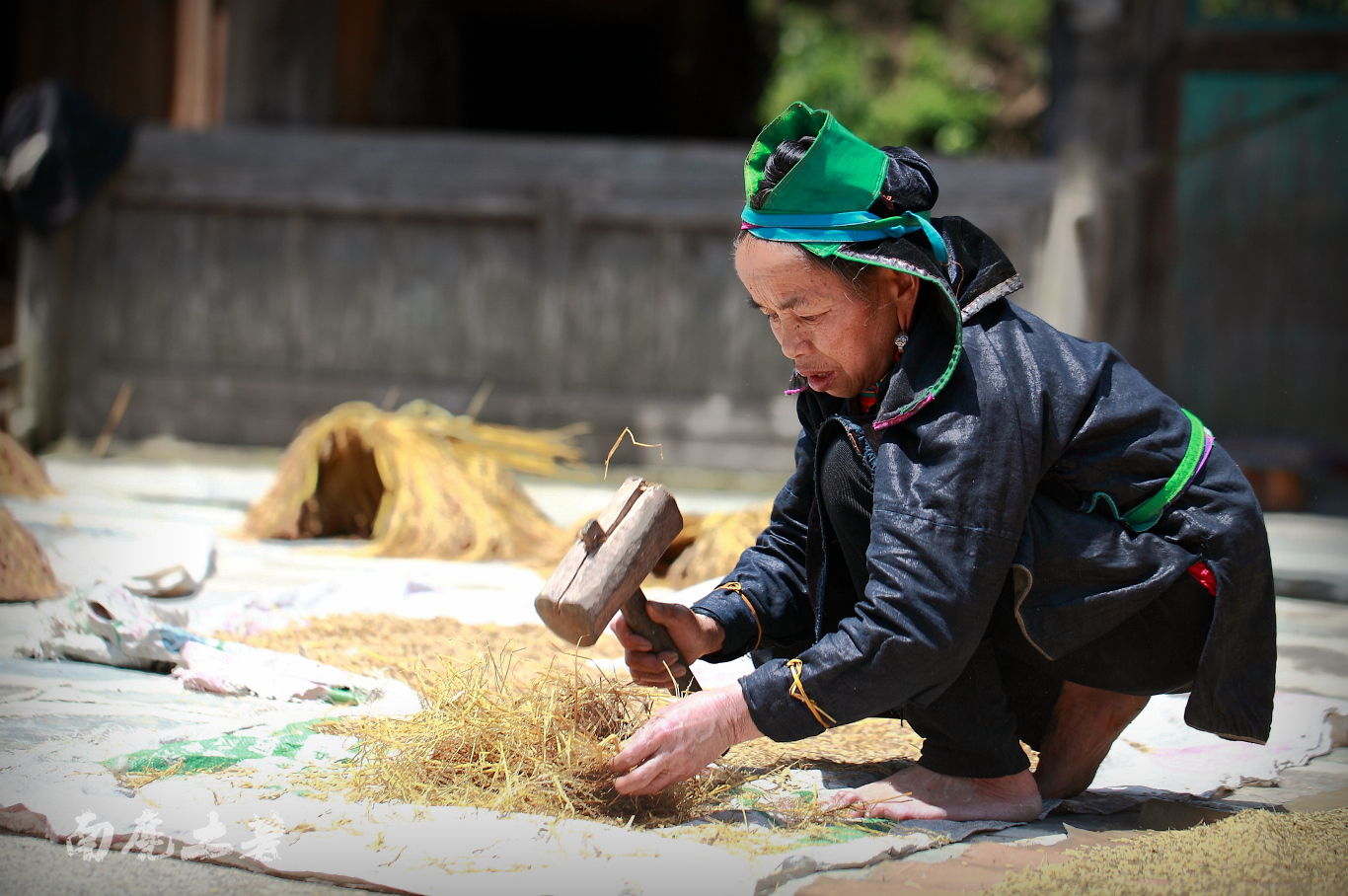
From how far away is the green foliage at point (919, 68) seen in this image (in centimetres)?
995

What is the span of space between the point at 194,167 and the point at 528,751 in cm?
462

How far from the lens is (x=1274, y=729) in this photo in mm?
2033

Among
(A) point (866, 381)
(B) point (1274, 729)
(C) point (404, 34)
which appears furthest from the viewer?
(C) point (404, 34)

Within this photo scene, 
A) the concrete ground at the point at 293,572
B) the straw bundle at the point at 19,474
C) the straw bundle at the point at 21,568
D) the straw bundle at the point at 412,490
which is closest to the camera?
the concrete ground at the point at 293,572

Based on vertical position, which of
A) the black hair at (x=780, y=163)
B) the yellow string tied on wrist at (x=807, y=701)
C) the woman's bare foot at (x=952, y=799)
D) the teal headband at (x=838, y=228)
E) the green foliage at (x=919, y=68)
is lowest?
the woman's bare foot at (x=952, y=799)

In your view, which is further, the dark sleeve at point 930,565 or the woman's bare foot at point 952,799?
the woman's bare foot at point 952,799

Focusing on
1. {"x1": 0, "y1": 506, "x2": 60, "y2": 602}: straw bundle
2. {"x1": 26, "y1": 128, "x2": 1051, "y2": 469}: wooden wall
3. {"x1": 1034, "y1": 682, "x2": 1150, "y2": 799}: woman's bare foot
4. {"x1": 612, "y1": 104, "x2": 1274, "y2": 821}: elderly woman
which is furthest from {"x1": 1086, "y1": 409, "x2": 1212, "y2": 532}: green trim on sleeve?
{"x1": 26, "y1": 128, "x2": 1051, "y2": 469}: wooden wall

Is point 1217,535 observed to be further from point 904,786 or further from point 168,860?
point 168,860

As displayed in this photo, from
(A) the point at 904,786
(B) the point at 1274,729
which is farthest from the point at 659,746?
(B) the point at 1274,729

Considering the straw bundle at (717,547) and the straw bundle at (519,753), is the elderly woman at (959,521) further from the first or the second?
the straw bundle at (717,547)

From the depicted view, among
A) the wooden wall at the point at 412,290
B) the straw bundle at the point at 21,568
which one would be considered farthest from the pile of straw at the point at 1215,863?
the wooden wall at the point at 412,290

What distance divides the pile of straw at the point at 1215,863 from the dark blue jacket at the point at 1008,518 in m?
0.13

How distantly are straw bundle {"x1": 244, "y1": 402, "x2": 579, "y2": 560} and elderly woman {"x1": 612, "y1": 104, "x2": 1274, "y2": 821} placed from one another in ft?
5.94

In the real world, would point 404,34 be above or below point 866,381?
above
